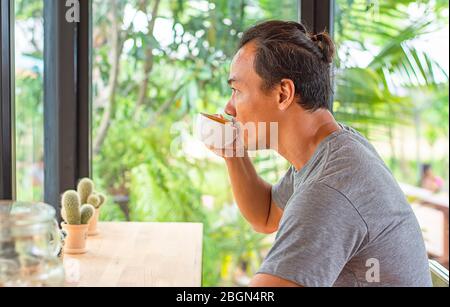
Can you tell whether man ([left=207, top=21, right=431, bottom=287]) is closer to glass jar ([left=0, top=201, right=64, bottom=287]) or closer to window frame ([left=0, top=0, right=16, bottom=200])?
glass jar ([left=0, top=201, right=64, bottom=287])

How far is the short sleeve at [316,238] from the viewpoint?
110 cm

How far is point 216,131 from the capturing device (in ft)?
5.38

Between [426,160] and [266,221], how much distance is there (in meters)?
1.47

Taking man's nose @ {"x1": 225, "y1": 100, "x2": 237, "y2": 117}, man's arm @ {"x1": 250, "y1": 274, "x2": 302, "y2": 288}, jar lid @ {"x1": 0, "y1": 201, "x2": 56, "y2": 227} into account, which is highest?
man's nose @ {"x1": 225, "y1": 100, "x2": 237, "y2": 117}

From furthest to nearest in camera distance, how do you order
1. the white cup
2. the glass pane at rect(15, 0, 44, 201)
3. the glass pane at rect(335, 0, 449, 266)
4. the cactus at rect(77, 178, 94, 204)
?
the glass pane at rect(335, 0, 449, 266) → the glass pane at rect(15, 0, 44, 201) → the cactus at rect(77, 178, 94, 204) → the white cup

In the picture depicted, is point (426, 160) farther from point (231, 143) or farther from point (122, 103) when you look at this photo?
point (231, 143)

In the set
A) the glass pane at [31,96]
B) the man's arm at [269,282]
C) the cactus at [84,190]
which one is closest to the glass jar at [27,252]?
the man's arm at [269,282]

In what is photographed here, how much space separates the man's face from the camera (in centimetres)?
146

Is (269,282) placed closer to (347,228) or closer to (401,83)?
(347,228)

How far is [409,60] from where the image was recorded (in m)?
2.62

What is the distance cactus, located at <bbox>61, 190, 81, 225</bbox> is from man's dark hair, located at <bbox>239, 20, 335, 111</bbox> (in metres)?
0.56

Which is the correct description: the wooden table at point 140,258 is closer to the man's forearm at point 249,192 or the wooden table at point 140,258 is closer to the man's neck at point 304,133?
the man's forearm at point 249,192

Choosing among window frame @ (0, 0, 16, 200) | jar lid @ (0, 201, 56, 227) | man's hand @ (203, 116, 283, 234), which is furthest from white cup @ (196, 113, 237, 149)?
jar lid @ (0, 201, 56, 227)
